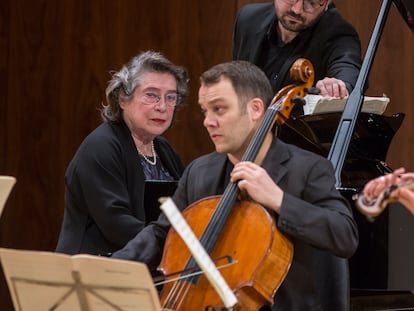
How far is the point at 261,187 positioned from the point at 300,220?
139 millimetres

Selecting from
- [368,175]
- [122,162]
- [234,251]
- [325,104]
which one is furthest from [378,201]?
[122,162]

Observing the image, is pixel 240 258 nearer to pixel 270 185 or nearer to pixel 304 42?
pixel 270 185

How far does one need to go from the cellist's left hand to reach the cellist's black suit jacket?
30 millimetres

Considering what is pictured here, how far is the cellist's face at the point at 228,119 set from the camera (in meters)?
2.92

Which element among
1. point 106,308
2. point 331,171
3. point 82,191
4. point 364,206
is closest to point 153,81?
point 82,191

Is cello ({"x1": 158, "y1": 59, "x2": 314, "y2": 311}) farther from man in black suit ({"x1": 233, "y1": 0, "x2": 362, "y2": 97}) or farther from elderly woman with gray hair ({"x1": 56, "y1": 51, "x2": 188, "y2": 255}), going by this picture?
man in black suit ({"x1": 233, "y1": 0, "x2": 362, "y2": 97})

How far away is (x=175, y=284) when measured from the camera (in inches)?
108

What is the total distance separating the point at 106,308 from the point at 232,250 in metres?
0.40

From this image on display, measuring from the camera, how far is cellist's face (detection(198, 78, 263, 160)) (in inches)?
115

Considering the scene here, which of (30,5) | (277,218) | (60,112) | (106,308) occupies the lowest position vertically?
(106,308)

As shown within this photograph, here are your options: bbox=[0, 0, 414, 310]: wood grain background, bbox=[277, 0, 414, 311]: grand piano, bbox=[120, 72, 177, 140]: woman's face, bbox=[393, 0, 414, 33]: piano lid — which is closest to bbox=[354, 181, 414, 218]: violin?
bbox=[277, 0, 414, 311]: grand piano

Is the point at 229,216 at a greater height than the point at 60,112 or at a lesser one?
lesser

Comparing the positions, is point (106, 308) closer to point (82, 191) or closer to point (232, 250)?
point (232, 250)

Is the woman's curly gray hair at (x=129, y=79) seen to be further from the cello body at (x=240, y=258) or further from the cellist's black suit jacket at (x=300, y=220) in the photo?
the cello body at (x=240, y=258)
